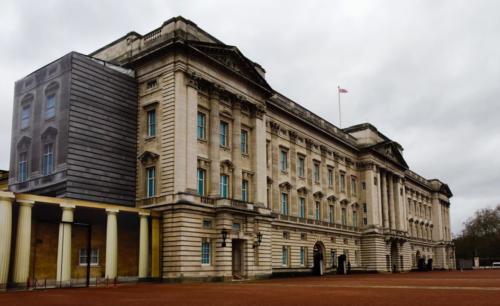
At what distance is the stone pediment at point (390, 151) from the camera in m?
79.9

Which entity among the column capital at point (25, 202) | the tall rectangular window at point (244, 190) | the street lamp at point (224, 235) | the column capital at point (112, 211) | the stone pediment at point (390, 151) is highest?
the stone pediment at point (390, 151)

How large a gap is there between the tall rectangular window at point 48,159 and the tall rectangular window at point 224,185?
13.8m

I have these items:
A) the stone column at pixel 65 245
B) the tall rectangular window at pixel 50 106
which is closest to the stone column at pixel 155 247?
the stone column at pixel 65 245

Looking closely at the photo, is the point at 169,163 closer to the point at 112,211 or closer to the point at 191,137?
the point at 191,137

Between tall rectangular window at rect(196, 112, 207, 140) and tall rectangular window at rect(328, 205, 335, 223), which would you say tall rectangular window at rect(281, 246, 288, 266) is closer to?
tall rectangular window at rect(328, 205, 335, 223)

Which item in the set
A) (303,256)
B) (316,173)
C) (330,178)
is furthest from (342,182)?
(303,256)

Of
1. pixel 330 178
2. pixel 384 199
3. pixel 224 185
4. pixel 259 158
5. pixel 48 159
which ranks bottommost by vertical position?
pixel 224 185

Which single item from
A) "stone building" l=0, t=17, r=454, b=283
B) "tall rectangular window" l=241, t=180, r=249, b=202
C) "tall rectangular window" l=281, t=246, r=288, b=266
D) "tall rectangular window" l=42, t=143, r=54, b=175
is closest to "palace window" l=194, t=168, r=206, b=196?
"stone building" l=0, t=17, r=454, b=283

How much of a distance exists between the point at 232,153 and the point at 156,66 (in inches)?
394

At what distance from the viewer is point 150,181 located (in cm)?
4191

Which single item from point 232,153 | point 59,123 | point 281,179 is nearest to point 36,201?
point 59,123

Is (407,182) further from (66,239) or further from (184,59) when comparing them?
(66,239)

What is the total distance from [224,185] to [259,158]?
585 cm

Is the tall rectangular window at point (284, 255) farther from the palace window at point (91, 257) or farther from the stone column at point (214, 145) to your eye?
the palace window at point (91, 257)
